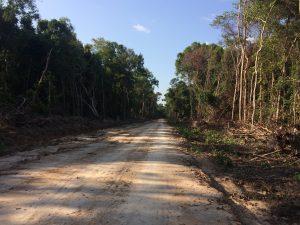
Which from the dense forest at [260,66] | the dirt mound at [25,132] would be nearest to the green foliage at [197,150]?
the dense forest at [260,66]

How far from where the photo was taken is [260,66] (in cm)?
2955

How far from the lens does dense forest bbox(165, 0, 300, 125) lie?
2539 centimetres

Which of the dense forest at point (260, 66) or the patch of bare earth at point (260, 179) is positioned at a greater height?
the dense forest at point (260, 66)

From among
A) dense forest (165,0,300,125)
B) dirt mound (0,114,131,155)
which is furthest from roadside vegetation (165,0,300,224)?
dirt mound (0,114,131,155)

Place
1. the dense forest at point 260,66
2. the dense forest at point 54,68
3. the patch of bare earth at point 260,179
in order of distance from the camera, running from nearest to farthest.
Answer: the patch of bare earth at point 260,179, the dense forest at point 260,66, the dense forest at point 54,68

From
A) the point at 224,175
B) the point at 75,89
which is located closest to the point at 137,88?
the point at 75,89

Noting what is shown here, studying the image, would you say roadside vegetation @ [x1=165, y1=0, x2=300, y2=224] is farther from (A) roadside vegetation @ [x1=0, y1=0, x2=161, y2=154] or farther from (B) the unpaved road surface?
(A) roadside vegetation @ [x1=0, y1=0, x2=161, y2=154]

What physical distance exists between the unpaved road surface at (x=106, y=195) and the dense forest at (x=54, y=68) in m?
14.1

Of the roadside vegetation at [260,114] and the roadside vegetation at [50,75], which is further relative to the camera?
the roadside vegetation at [50,75]

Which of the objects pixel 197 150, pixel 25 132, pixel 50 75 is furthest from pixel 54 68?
pixel 197 150

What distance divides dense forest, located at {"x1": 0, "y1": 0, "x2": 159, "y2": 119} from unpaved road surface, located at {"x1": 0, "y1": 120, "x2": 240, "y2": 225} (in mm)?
14059

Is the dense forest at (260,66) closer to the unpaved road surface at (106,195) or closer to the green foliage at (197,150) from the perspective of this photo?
the green foliage at (197,150)

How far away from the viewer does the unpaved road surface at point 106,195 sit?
7.13 metres

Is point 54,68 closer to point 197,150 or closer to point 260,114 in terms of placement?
point 260,114
